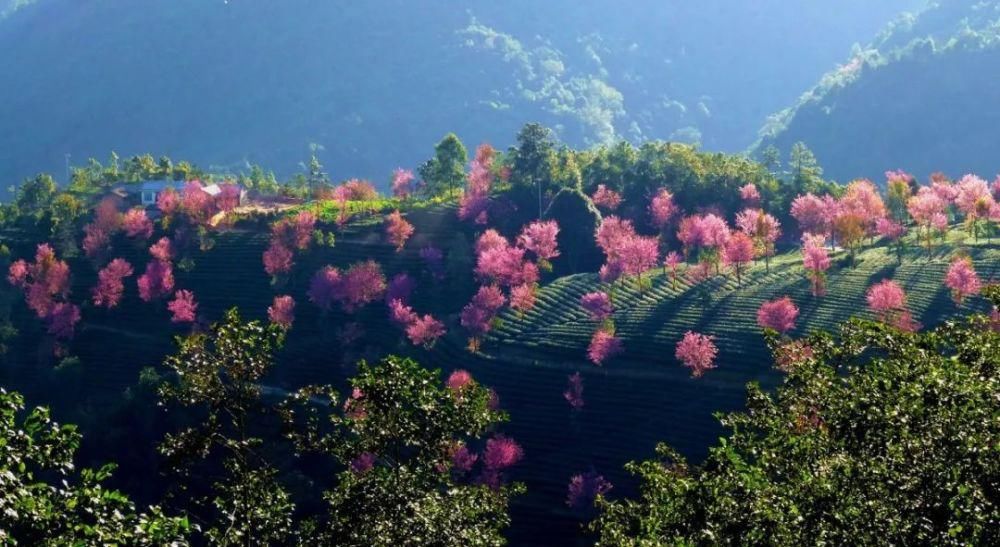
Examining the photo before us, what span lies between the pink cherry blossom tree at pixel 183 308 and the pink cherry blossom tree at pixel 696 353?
46.6 m

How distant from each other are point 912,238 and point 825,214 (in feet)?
29.4

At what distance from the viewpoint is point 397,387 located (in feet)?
65.9

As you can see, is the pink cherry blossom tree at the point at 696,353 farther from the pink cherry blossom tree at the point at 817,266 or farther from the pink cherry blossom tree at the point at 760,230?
the pink cherry blossom tree at the point at 760,230

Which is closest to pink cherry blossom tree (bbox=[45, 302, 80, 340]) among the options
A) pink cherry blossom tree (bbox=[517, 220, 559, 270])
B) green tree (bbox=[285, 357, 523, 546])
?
pink cherry blossom tree (bbox=[517, 220, 559, 270])

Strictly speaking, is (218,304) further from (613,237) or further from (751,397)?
(751,397)

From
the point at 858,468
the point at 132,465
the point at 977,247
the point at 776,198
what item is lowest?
the point at 132,465

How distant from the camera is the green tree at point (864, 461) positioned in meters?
16.4

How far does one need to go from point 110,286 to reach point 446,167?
4098cm

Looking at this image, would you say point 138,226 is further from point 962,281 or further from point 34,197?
point 962,281

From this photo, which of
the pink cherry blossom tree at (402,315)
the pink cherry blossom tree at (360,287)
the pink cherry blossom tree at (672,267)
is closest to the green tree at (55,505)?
the pink cherry blossom tree at (402,315)

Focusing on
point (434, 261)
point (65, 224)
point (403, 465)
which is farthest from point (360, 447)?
point (65, 224)

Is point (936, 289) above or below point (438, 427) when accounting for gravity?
above

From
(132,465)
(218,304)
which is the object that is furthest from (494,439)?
(218,304)

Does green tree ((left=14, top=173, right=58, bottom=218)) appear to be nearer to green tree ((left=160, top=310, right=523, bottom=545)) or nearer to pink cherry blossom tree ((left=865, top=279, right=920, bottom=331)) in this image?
pink cherry blossom tree ((left=865, top=279, right=920, bottom=331))
